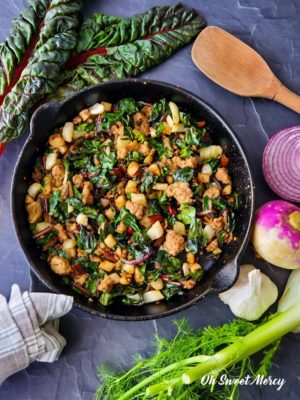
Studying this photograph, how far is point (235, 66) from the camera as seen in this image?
2.74 m

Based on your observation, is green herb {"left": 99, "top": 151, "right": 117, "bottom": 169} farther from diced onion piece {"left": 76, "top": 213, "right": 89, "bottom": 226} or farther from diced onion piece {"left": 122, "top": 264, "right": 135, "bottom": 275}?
diced onion piece {"left": 122, "top": 264, "right": 135, "bottom": 275}

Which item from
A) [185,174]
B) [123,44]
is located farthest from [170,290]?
[123,44]

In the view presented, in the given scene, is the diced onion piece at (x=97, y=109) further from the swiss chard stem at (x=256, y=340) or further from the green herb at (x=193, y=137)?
the swiss chard stem at (x=256, y=340)

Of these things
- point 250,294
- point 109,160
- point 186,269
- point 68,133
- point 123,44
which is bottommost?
point 250,294

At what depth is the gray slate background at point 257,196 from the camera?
109 inches

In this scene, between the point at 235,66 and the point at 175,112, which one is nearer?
the point at 175,112

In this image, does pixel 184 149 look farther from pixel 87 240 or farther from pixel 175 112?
pixel 87 240

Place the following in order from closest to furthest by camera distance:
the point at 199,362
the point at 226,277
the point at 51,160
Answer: the point at 226,277 < the point at 199,362 < the point at 51,160

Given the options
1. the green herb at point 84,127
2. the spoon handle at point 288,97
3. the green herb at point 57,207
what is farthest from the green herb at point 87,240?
the spoon handle at point 288,97

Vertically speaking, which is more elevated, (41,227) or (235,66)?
(235,66)

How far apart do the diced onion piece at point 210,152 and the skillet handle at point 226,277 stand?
1.72ft

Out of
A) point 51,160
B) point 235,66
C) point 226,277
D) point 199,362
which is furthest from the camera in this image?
point 235,66

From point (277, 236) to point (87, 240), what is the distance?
34.7 inches

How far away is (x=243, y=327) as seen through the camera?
2682 millimetres
